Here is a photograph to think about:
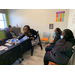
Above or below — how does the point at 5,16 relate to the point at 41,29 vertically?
above

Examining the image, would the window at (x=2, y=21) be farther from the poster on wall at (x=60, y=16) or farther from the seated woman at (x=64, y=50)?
the seated woman at (x=64, y=50)

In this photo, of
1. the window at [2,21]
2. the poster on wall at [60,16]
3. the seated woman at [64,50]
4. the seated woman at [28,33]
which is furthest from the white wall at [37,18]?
the seated woman at [64,50]

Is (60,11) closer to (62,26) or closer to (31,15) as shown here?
(62,26)

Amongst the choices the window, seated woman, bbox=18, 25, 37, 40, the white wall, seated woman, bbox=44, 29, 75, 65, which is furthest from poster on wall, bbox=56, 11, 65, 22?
the window

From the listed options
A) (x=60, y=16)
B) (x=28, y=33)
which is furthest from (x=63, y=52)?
(x=60, y=16)

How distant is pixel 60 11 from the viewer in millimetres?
3383

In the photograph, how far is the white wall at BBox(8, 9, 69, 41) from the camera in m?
3.56

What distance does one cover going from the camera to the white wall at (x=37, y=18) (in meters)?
3.56

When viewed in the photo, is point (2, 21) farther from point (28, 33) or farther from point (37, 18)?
point (28, 33)

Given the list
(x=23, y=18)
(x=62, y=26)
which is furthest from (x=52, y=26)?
(x=23, y=18)

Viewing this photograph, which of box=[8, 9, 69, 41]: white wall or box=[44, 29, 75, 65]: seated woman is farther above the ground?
box=[8, 9, 69, 41]: white wall

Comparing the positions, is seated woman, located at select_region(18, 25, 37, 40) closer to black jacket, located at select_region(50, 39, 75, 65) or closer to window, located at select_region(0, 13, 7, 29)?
black jacket, located at select_region(50, 39, 75, 65)

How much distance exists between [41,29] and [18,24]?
1.78 m

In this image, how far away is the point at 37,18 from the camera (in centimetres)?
385
